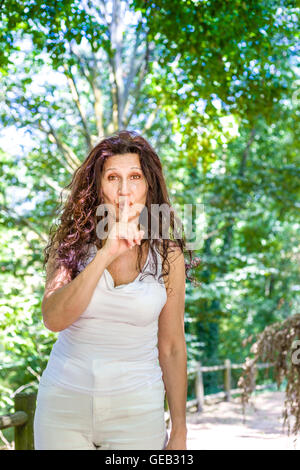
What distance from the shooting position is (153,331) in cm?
154

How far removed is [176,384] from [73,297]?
44cm

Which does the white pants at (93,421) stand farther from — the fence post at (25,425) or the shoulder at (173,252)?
the fence post at (25,425)

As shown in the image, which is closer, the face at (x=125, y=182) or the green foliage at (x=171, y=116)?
the face at (x=125, y=182)

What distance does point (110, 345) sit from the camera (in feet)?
4.76

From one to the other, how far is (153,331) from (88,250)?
30 centimetres

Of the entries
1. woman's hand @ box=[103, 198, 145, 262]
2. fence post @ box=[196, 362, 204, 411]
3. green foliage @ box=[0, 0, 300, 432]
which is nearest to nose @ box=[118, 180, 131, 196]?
woman's hand @ box=[103, 198, 145, 262]

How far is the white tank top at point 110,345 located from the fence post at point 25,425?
7.31ft

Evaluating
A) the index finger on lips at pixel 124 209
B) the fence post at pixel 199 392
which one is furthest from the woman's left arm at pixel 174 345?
the fence post at pixel 199 392

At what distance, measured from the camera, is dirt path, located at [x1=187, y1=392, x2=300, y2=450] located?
263 inches

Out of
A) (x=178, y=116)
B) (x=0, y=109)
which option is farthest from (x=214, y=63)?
(x=0, y=109)

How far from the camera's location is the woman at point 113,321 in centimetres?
140

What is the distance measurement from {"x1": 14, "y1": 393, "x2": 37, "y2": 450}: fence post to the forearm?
219 cm
